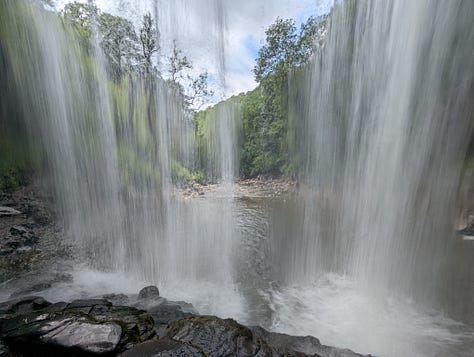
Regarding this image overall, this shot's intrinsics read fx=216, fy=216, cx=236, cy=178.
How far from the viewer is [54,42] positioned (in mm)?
7723

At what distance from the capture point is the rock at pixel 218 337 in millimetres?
2354

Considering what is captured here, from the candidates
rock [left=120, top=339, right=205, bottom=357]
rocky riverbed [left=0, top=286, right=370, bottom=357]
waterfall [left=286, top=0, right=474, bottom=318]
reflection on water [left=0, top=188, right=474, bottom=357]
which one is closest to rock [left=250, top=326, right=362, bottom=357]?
rocky riverbed [left=0, top=286, right=370, bottom=357]

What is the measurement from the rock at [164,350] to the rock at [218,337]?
0.29 m

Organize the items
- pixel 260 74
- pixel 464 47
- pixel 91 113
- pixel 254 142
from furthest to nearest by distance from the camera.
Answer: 1. pixel 254 142
2. pixel 260 74
3. pixel 91 113
4. pixel 464 47

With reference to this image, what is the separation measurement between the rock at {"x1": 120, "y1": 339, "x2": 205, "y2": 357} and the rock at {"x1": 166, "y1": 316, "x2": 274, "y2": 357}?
0.94 feet

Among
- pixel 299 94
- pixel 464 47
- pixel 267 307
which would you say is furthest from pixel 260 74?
pixel 267 307

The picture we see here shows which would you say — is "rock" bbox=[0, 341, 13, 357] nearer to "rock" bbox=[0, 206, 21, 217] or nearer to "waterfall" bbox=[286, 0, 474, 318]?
"waterfall" bbox=[286, 0, 474, 318]

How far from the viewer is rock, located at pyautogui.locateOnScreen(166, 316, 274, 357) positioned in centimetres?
235

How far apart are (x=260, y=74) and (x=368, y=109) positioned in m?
15.2

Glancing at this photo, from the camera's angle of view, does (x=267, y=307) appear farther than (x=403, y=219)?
No

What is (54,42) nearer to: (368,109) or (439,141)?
(368,109)

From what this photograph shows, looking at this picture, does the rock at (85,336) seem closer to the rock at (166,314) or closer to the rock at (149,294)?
the rock at (166,314)

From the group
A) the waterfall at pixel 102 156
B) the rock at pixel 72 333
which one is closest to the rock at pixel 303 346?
the rock at pixel 72 333

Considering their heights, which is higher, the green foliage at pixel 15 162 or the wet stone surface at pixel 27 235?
the green foliage at pixel 15 162
